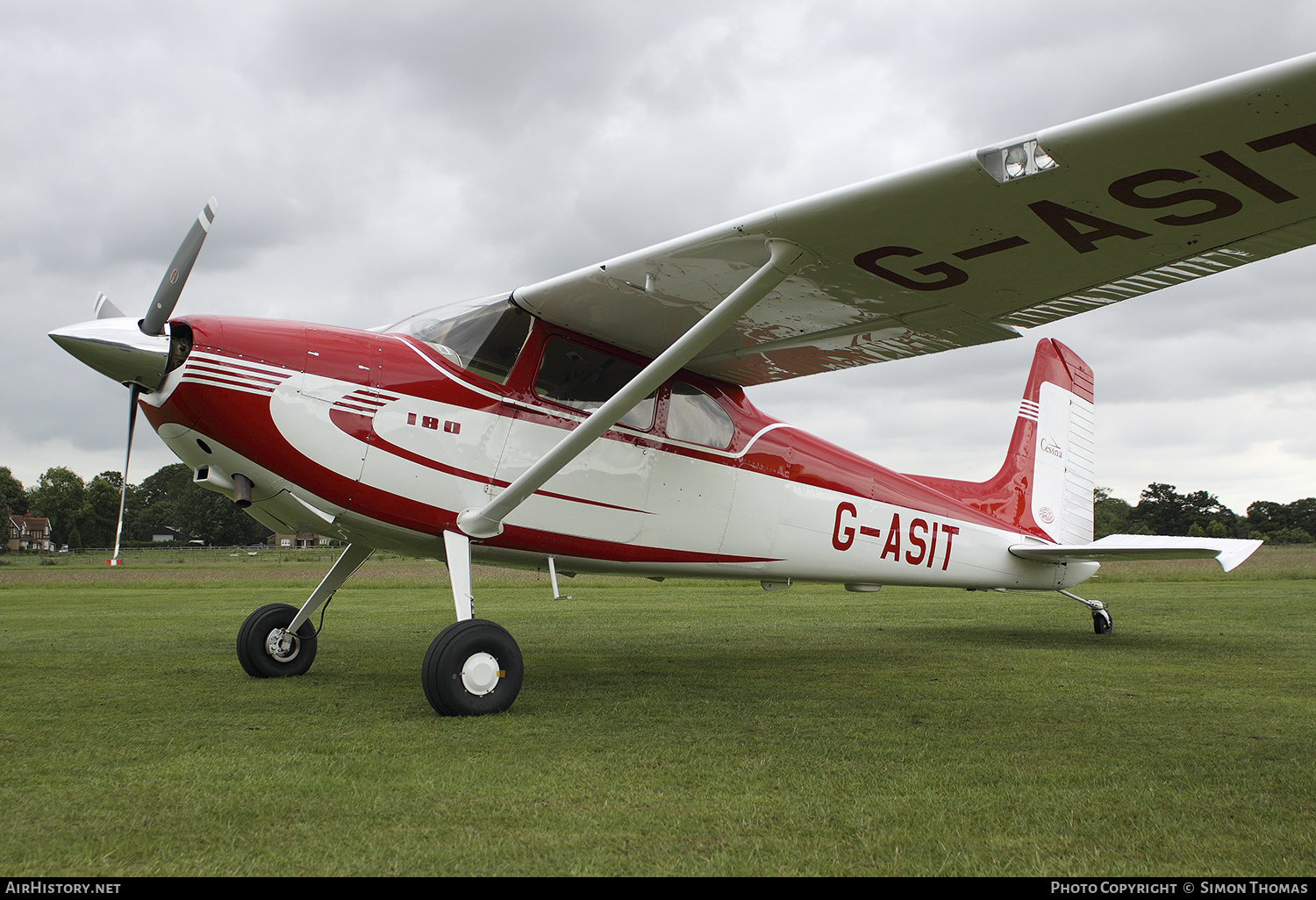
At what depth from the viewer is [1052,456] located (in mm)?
9422

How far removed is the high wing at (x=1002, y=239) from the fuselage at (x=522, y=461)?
617 millimetres

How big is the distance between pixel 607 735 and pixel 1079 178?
3.50 meters

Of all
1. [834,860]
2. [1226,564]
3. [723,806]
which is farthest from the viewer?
[1226,564]

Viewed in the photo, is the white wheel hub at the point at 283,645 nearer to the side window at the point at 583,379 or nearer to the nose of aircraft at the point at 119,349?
the nose of aircraft at the point at 119,349

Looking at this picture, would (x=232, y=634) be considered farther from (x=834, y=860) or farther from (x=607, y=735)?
(x=834, y=860)

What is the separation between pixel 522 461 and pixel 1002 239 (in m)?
3.08

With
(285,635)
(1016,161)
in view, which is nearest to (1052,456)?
(1016,161)

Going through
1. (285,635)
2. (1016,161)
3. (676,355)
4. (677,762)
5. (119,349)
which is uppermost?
(1016,161)

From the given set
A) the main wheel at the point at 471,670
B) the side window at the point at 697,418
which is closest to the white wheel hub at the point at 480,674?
the main wheel at the point at 471,670

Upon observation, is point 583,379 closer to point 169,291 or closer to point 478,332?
point 478,332

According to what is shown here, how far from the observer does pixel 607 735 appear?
413 cm

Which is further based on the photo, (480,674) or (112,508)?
(112,508)

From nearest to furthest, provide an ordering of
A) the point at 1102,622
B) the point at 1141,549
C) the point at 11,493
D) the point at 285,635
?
the point at 285,635
the point at 1141,549
the point at 1102,622
the point at 11,493
